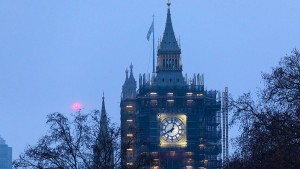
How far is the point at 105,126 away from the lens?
3816 inches

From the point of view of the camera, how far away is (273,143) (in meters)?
73.1

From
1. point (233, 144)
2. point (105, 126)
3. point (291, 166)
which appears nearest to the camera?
point (291, 166)

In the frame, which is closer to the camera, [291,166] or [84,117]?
[291,166]

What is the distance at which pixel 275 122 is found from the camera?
73.8 m

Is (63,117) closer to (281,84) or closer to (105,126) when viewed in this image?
(105,126)

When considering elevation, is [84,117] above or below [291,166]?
above

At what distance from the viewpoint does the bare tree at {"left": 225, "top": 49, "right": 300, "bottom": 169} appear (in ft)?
237

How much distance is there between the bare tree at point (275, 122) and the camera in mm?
72250

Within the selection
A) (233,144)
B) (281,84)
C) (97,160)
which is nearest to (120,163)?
(97,160)

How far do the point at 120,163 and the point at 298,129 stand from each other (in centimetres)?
2192

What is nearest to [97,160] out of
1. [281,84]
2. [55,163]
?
[55,163]

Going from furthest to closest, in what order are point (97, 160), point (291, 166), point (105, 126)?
1. point (105, 126)
2. point (97, 160)
3. point (291, 166)

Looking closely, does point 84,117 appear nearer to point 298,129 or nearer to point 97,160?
point 97,160

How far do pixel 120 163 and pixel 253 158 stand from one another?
18043mm
